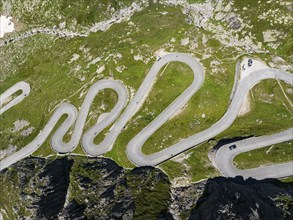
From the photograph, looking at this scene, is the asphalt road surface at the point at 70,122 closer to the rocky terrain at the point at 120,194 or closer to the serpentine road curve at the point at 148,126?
the serpentine road curve at the point at 148,126

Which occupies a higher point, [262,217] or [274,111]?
[274,111]

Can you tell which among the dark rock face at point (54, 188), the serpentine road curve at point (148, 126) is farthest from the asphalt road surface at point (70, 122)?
the dark rock face at point (54, 188)

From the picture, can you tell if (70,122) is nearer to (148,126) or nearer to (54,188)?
(54,188)

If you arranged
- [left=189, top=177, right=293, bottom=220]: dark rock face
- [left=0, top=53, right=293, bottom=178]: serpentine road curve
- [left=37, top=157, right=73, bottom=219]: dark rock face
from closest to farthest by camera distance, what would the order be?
[left=189, top=177, right=293, bottom=220]: dark rock face
[left=37, top=157, right=73, bottom=219]: dark rock face
[left=0, top=53, right=293, bottom=178]: serpentine road curve

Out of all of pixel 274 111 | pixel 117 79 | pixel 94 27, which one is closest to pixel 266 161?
pixel 274 111

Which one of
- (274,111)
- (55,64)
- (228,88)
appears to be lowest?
(274,111)

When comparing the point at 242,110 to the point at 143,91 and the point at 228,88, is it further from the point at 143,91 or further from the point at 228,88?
the point at 143,91

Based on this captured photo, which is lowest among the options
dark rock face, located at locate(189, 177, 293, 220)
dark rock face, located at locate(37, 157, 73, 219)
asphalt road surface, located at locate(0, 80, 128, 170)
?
dark rock face, located at locate(189, 177, 293, 220)

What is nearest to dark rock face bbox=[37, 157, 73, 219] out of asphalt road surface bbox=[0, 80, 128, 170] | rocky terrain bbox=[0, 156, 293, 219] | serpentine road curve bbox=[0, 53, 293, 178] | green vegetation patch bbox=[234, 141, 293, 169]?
rocky terrain bbox=[0, 156, 293, 219]

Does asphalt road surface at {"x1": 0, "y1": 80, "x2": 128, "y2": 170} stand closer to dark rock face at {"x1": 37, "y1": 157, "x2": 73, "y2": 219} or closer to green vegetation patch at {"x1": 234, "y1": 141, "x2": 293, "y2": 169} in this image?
dark rock face at {"x1": 37, "y1": 157, "x2": 73, "y2": 219}
